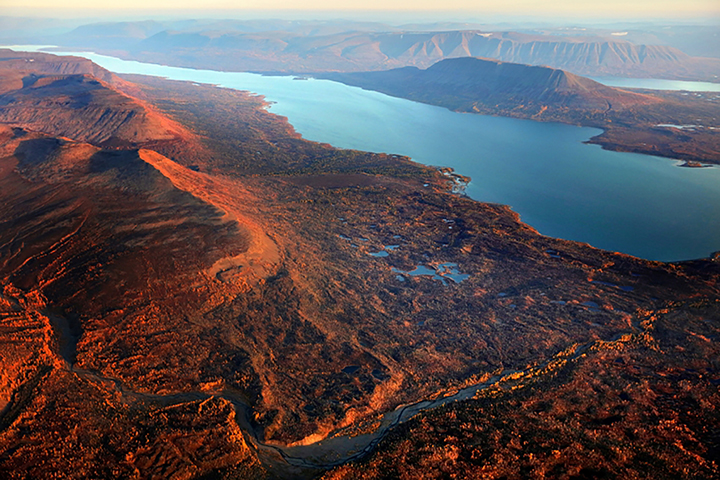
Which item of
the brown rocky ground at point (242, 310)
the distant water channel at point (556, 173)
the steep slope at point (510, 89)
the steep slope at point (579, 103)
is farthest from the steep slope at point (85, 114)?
the steep slope at point (510, 89)

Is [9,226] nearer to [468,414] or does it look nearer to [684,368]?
[468,414]

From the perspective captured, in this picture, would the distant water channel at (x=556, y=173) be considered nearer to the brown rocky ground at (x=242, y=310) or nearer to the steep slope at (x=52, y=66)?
the brown rocky ground at (x=242, y=310)

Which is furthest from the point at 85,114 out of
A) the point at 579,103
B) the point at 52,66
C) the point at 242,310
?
the point at 579,103

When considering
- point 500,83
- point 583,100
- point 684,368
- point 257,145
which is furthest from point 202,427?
point 500,83

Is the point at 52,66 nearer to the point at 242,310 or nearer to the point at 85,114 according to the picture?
the point at 85,114

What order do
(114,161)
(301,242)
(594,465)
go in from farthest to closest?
(114,161)
(301,242)
(594,465)
